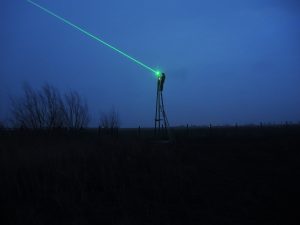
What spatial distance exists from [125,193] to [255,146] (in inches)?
500

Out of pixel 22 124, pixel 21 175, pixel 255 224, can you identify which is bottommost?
pixel 255 224

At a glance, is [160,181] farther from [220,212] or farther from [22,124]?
[22,124]

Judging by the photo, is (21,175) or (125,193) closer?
(125,193)

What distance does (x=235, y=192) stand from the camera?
12.4 metres

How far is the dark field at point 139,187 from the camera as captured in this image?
1015 cm

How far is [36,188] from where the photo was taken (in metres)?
12.2

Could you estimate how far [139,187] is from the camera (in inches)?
498

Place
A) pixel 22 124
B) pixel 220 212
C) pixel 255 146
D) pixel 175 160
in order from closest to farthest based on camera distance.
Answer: pixel 220 212
pixel 175 160
pixel 255 146
pixel 22 124

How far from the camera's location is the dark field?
10.1 metres

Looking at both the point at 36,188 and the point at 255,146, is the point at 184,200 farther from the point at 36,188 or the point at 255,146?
the point at 255,146

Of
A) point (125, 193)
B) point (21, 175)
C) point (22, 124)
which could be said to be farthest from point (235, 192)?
point (22, 124)

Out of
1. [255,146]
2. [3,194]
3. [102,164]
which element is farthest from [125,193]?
[255,146]

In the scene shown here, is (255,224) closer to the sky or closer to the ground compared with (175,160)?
closer to the ground

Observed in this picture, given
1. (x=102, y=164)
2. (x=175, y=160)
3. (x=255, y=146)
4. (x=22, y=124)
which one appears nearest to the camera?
(x=102, y=164)
